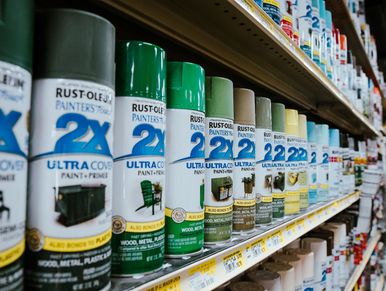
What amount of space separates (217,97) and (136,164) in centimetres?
26

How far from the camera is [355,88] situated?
81.3 inches

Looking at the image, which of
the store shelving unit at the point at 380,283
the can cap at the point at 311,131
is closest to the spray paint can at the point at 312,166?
the can cap at the point at 311,131

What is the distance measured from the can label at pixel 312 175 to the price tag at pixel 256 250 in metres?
0.50

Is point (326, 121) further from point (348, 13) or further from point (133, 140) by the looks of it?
point (133, 140)

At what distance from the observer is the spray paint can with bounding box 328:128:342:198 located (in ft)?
4.59

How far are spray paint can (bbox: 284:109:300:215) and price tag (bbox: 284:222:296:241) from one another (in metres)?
0.05

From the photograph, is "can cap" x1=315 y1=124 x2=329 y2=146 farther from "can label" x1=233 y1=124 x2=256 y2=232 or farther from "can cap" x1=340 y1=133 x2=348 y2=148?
"can label" x1=233 y1=124 x2=256 y2=232

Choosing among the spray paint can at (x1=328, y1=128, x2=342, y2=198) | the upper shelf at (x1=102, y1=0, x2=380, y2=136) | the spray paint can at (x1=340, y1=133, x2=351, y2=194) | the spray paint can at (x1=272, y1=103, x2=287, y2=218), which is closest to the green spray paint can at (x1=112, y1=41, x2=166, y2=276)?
the upper shelf at (x1=102, y1=0, x2=380, y2=136)

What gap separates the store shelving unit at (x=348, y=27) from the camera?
5.94ft

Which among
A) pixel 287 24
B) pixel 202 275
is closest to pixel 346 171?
pixel 287 24

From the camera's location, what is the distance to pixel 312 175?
1.19 metres

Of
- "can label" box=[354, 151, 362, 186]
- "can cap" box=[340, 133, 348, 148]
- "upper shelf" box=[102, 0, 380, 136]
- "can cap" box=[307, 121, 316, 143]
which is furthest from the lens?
"can label" box=[354, 151, 362, 186]

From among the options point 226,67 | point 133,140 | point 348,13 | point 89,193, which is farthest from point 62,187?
point 348,13

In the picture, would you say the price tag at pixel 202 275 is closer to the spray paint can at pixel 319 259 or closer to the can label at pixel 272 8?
the can label at pixel 272 8
